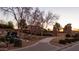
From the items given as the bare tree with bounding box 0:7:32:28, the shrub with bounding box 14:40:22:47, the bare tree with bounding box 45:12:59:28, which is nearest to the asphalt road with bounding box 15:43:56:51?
the shrub with bounding box 14:40:22:47

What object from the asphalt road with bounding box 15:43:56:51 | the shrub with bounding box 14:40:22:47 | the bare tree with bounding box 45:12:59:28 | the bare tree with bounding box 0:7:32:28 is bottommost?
the asphalt road with bounding box 15:43:56:51

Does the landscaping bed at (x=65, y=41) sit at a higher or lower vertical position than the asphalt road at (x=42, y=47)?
higher

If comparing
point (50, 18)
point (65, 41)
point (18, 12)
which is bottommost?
point (65, 41)

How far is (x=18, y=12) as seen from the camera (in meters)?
7.07

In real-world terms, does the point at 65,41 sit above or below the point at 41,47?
above

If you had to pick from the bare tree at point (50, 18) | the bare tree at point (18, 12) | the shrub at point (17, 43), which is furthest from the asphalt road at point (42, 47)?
the bare tree at point (18, 12)

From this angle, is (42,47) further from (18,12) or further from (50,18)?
(18,12)

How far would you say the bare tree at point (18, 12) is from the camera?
7013 mm

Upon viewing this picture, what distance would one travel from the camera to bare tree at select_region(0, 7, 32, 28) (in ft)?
23.0

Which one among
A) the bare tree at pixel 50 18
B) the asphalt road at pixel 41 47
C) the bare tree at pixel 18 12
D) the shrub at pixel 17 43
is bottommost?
the asphalt road at pixel 41 47

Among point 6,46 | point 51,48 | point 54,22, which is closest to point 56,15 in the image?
point 54,22

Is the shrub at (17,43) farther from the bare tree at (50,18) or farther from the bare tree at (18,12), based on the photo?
the bare tree at (50,18)

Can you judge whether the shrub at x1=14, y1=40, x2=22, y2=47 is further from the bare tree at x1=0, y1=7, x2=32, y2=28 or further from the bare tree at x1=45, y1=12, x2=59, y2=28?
the bare tree at x1=45, y1=12, x2=59, y2=28

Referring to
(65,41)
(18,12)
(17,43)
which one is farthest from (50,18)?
(17,43)
